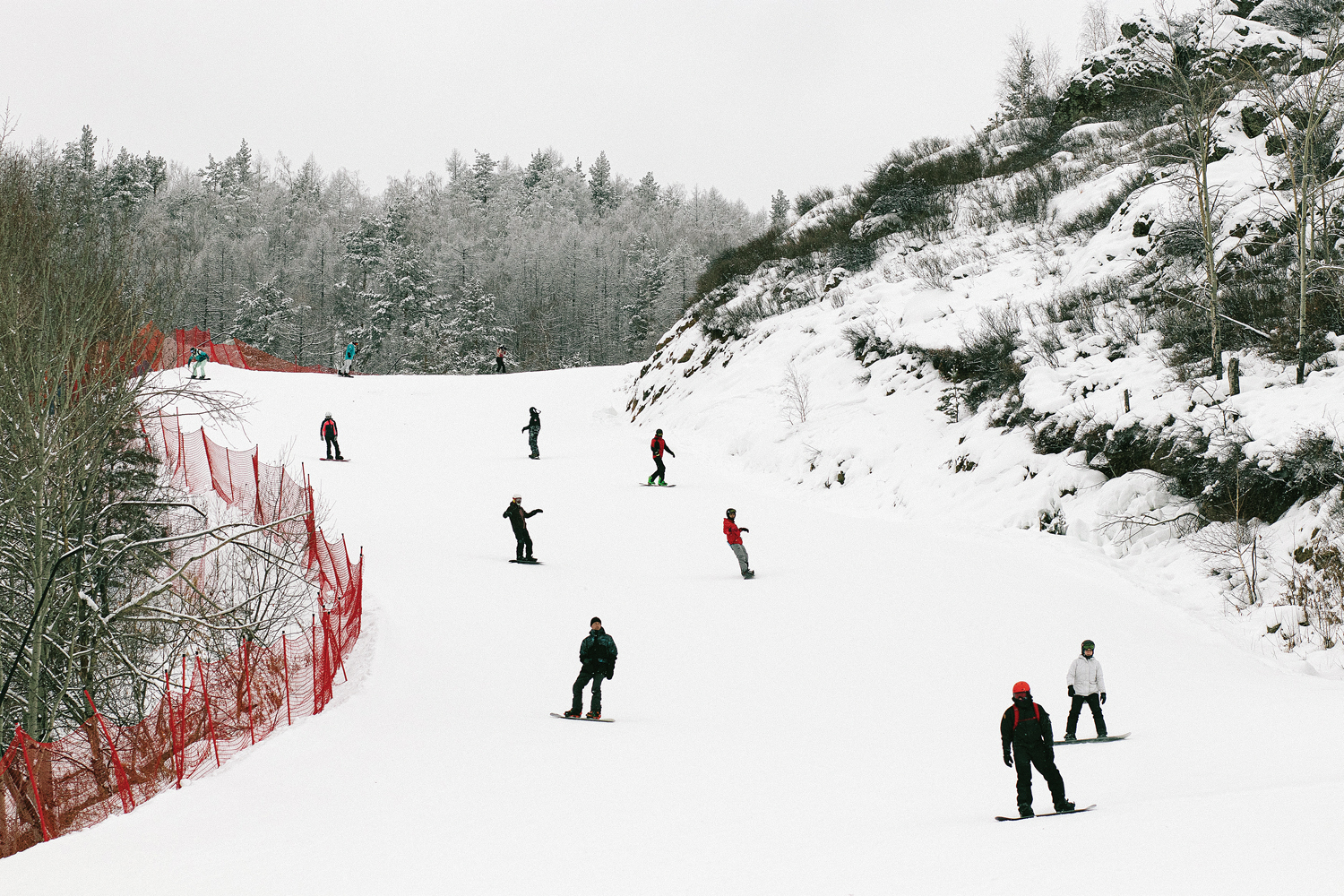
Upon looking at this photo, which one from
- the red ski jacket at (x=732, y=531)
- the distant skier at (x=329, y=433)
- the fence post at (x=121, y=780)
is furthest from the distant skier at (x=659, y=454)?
the fence post at (x=121, y=780)

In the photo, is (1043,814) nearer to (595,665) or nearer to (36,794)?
(595,665)

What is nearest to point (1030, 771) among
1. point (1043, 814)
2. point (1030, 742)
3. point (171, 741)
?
point (1030, 742)

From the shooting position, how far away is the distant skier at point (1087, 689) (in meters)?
9.15

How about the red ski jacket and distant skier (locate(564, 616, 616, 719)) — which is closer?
distant skier (locate(564, 616, 616, 719))

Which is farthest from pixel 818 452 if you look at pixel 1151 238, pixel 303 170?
pixel 303 170

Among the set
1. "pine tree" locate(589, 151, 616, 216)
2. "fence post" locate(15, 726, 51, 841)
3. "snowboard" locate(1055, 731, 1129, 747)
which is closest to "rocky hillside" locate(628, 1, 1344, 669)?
"snowboard" locate(1055, 731, 1129, 747)

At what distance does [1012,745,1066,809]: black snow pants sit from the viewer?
6.92m

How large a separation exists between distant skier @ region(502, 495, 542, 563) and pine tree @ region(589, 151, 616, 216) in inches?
4734

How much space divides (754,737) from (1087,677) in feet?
11.8

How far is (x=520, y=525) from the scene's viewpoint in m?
16.0

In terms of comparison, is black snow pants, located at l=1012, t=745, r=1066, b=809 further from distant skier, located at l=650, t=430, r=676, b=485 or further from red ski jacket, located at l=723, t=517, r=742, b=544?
distant skier, located at l=650, t=430, r=676, b=485

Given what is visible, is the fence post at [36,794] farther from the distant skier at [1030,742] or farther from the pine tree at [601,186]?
the pine tree at [601,186]

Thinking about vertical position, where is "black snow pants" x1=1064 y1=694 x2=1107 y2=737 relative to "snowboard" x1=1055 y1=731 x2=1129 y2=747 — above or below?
above

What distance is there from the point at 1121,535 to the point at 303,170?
455 ft
